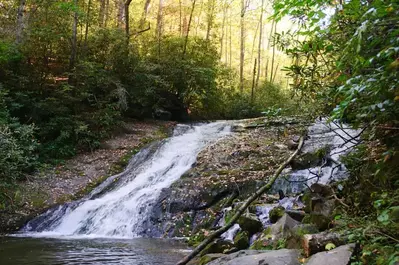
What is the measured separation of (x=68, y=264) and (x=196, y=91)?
16158 mm

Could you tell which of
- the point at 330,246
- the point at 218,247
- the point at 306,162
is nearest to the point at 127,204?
the point at 218,247

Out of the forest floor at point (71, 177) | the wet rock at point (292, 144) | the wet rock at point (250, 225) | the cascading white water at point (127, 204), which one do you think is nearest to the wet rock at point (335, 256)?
the wet rock at point (250, 225)

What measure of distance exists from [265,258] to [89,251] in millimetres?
4478

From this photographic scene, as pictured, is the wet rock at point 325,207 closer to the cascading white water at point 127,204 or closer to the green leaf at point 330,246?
the green leaf at point 330,246

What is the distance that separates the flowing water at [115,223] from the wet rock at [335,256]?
3.39 m

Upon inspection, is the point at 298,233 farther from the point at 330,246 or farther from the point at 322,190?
the point at 322,190

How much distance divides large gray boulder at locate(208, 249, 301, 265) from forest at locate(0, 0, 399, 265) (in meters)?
0.90

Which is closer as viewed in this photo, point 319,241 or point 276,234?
point 319,241

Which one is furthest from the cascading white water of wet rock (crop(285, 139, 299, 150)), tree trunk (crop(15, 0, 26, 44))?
tree trunk (crop(15, 0, 26, 44))

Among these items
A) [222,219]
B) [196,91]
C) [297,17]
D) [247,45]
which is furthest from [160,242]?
[247,45]

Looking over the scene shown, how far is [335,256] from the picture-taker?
144 inches

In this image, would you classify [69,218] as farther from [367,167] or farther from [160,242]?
[367,167]

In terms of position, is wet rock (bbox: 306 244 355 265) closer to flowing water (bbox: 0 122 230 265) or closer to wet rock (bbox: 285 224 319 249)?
wet rock (bbox: 285 224 319 249)

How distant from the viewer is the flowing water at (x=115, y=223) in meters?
6.92
